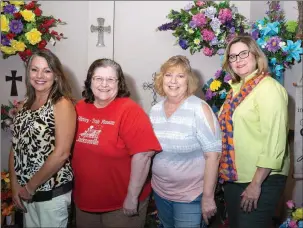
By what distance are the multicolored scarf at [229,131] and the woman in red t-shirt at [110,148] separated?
311mm

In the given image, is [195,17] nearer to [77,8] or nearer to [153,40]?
[153,40]

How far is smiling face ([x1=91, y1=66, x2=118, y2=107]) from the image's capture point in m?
1.38

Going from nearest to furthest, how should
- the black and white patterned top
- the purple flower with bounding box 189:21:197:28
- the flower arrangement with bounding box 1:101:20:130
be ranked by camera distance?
the black and white patterned top → the flower arrangement with bounding box 1:101:20:130 → the purple flower with bounding box 189:21:197:28

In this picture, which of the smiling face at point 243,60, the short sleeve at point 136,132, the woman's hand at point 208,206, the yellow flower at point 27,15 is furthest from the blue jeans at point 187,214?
the yellow flower at point 27,15

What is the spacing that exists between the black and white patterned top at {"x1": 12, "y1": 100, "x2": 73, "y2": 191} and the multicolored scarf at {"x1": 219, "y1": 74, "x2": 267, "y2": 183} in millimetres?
708

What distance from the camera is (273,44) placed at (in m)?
1.90

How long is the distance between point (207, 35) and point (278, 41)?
0.44 meters

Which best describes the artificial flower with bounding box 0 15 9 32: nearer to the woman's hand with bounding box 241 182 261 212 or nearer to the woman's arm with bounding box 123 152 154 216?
the woman's arm with bounding box 123 152 154 216

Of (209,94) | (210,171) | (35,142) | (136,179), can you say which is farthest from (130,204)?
(209,94)

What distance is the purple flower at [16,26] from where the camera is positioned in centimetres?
192

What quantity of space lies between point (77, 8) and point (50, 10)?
0.21 metres

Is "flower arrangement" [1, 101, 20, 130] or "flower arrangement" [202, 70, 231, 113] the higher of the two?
"flower arrangement" [202, 70, 231, 113]

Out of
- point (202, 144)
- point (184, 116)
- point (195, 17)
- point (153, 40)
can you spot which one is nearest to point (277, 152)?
point (202, 144)

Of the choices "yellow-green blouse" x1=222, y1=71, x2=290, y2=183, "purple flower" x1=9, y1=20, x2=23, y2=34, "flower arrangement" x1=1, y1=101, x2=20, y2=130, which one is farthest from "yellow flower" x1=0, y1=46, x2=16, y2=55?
"yellow-green blouse" x1=222, y1=71, x2=290, y2=183
